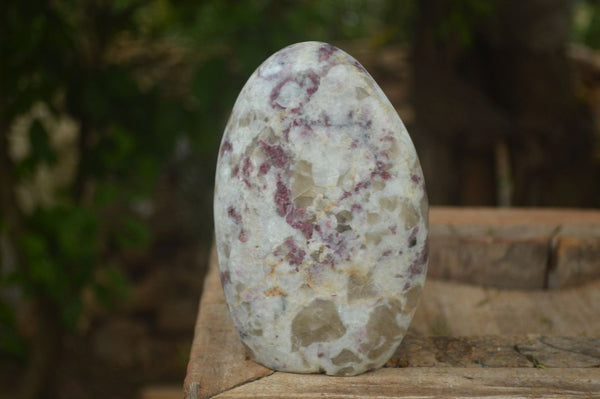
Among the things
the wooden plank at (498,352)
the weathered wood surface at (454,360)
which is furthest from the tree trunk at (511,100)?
the wooden plank at (498,352)

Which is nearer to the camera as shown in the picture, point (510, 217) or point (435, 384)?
point (435, 384)

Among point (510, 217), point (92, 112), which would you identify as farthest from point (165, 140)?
point (510, 217)

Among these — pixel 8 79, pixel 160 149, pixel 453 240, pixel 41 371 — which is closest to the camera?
pixel 453 240

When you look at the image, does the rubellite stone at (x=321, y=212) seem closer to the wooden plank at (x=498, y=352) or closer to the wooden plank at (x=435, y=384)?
the wooden plank at (x=435, y=384)

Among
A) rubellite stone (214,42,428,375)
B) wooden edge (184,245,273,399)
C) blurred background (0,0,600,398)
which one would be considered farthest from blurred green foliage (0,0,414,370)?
rubellite stone (214,42,428,375)

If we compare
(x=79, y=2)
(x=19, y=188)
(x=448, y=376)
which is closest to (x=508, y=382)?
(x=448, y=376)

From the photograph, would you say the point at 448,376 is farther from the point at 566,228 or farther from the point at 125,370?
the point at 125,370

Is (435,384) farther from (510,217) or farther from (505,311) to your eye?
(510,217)
